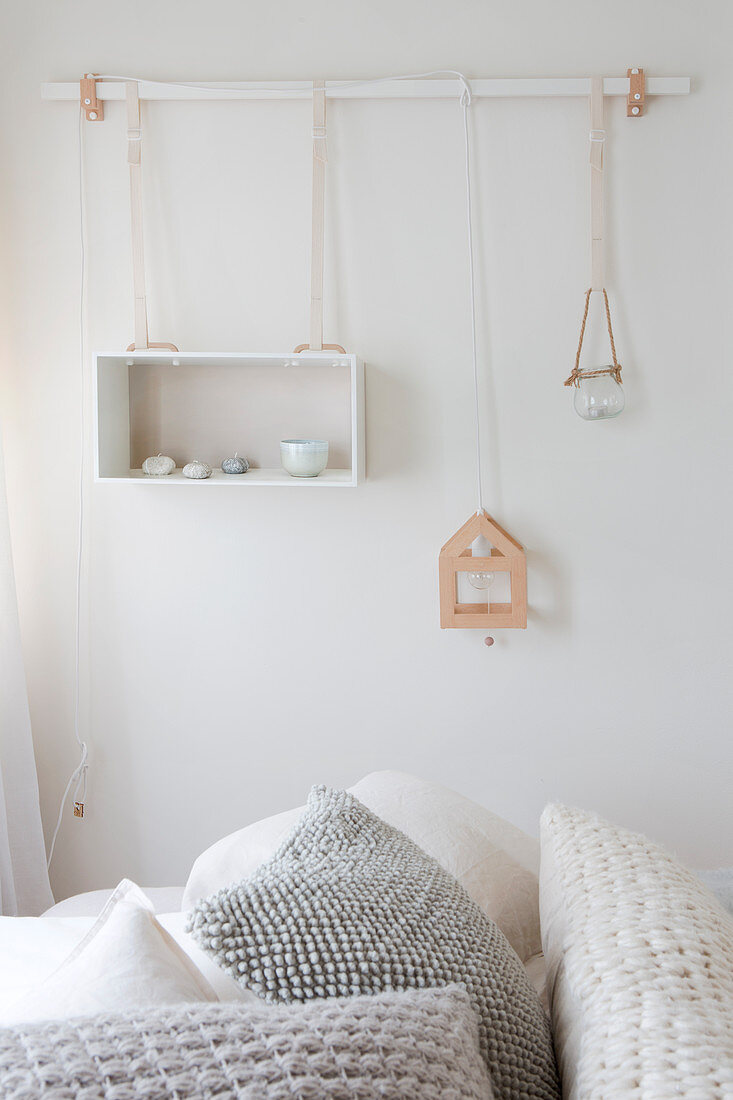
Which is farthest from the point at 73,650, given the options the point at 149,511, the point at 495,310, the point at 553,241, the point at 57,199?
the point at 553,241

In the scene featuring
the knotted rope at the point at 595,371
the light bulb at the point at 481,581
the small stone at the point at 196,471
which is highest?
the knotted rope at the point at 595,371

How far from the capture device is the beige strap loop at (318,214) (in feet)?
6.43

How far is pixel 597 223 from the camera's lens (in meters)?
1.97

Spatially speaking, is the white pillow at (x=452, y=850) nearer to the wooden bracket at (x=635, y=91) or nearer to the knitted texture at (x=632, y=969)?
the knitted texture at (x=632, y=969)

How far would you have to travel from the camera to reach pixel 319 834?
924mm

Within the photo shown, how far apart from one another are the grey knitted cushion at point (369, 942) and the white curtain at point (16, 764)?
131 centimetres

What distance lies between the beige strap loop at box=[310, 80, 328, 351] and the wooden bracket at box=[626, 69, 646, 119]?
0.68 m

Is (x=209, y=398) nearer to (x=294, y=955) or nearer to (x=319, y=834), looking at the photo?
(x=319, y=834)

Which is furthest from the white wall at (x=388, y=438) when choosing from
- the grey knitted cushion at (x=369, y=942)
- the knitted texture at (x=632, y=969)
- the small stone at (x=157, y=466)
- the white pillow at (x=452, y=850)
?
the grey knitted cushion at (x=369, y=942)

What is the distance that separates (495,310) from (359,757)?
1120 millimetres

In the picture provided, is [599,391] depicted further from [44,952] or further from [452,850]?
[44,952]

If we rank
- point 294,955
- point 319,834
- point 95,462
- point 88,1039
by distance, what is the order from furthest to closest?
point 95,462 → point 319,834 → point 294,955 → point 88,1039

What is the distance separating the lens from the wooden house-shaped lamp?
2.01 metres

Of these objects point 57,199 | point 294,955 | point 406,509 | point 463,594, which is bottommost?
point 294,955
